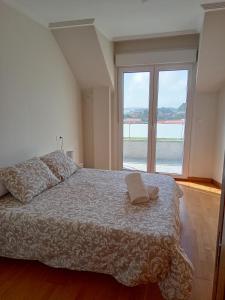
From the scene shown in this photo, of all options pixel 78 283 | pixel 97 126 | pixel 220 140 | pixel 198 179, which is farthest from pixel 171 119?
pixel 78 283

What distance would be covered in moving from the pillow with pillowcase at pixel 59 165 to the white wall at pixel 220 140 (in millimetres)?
2497

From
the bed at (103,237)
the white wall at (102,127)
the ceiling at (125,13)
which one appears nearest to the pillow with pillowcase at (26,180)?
the bed at (103,237)

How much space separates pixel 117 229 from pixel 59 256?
0.53 metres

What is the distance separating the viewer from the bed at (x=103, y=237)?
1548 mm

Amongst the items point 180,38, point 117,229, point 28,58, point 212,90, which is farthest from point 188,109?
point 117,229

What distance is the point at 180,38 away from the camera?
386 cm

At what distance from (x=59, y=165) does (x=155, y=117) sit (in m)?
2.25

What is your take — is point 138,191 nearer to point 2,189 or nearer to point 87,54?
point 2,189

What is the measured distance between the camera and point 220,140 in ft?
12.8

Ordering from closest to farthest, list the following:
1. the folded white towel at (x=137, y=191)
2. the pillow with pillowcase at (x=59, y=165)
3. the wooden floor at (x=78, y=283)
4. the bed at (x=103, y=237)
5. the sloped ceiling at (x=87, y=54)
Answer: the bed at (x=103, y=237) → the wooden floor at (x=78, y=283) → the folded white towel at (x=137, y=191) → the pillow with pillowcase at (x=59, y=165) → the sloped ceiling at (x=87, y=54)

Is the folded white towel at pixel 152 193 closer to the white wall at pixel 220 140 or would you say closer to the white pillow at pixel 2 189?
the white pillow at pixel 2 189

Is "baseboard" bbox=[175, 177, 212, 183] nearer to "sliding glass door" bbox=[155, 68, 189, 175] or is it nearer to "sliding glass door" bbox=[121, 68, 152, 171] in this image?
"sliding glass door" bbox=[155, 68, 189, 175]

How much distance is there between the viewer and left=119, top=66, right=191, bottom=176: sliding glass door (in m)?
4.20

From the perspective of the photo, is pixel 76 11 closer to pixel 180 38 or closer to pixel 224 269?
pixel 180 38
